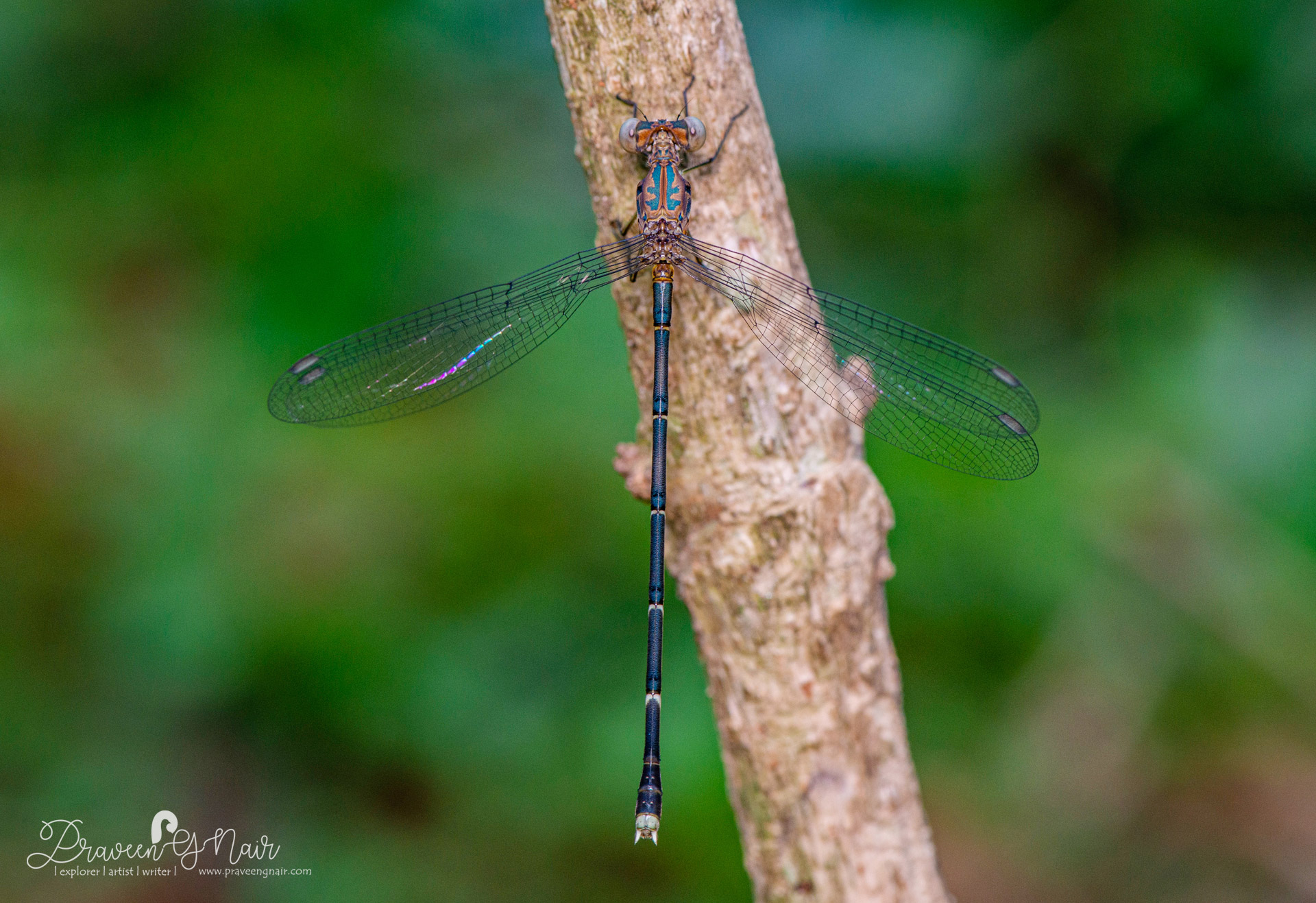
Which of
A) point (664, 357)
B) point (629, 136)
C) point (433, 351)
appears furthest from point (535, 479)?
point (629, 136)

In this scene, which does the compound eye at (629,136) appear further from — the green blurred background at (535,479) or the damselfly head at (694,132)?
the green blurred background at (535,479)

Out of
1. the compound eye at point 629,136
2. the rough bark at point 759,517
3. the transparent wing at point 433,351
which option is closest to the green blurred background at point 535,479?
the transparent wing at point 433,351

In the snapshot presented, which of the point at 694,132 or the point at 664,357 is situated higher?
the point at 694,132

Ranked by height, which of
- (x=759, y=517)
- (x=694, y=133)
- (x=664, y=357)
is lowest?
(x=759, y=517)

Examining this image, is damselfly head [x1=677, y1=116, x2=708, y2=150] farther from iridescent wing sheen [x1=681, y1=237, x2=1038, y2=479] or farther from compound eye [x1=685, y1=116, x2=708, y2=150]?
iridescent wing sheen [x1=681, y1=237, x2=1038, y2=479]

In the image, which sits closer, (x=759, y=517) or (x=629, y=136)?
(x=629, y=136)

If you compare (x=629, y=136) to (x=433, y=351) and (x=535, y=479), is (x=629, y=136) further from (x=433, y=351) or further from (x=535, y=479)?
(x=535, y=479)

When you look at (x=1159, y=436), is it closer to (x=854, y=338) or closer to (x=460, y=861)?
(x=854, y=338)

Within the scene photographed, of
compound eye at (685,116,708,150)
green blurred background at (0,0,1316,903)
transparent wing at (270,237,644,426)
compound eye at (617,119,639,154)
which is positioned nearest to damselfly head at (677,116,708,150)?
compound eye at (685,116,708,150)
